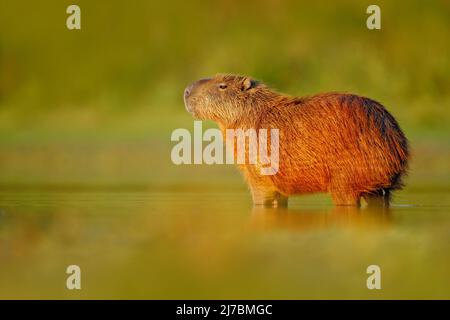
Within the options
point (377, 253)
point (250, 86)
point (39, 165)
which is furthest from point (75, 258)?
point (39, 165)

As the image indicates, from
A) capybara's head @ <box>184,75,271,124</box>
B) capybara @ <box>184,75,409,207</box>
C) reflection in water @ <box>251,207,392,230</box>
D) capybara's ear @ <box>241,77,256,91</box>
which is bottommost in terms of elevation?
reflection in water @ <box>251,207,392,230</box>

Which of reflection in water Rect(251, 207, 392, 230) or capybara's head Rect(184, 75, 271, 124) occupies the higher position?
capybara's head Rect(184, 75, 271, 124)

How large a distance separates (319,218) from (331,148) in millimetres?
880

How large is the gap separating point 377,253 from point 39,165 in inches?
306

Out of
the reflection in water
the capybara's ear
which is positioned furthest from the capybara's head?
the reflection in water

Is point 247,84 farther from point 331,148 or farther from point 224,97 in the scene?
point 331,148

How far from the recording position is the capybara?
7922 millimetres

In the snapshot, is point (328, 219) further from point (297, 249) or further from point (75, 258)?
point (75, 258)

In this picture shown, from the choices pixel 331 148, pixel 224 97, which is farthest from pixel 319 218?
pixel 224 97

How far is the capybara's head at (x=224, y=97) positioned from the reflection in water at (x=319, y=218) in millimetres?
997

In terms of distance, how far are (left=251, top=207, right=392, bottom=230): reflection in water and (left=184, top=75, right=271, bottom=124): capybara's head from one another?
100cm

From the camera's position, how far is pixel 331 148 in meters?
8.02

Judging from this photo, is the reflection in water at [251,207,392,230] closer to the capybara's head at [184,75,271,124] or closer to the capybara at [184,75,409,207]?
the capybara at [184,75,409,207]

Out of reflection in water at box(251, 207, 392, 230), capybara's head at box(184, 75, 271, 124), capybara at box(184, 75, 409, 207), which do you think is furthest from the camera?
capybara's head at box(184, 75, 271, 124)
